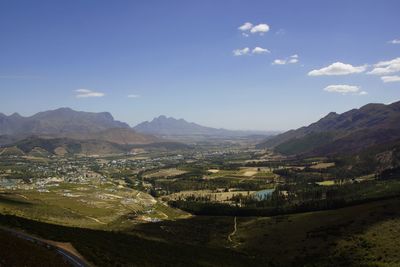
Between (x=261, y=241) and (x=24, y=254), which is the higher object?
(x=24, y=254)

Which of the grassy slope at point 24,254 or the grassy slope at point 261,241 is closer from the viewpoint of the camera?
the grassy slope at point 24,254

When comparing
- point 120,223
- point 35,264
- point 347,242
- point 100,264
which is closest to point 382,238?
point 347,242

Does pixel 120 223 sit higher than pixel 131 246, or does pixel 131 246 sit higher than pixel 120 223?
pixel 131 246

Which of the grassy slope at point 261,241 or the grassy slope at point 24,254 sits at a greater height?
the grassy slope at point 24,254

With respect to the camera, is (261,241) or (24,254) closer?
(24,254)

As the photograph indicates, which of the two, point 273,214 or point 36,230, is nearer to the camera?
point 36,230

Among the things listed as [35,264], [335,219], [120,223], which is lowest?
[120,223]

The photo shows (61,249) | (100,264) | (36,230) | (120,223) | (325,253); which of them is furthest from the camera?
(120,223)

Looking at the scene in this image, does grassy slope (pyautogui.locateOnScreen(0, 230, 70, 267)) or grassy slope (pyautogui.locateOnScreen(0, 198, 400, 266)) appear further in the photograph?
grassy slope (pyautogui.locateOnScreen(0, 198, 400, 266))

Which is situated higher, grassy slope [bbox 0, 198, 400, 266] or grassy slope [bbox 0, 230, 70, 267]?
grassy slope [bbox 0, 230, 70, 267]

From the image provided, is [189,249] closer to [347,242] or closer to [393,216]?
[347,242]

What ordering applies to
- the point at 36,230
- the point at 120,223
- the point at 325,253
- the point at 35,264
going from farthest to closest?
the point at 120,223 < the point at 325,253 < the point at 36,230 < the point at 35,264
